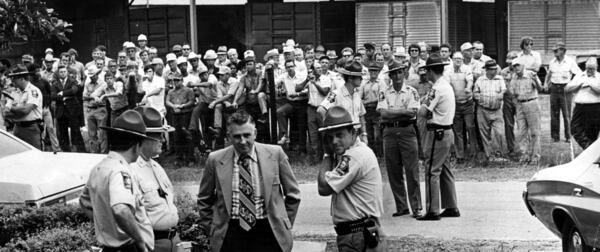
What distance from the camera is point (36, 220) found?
34.3 ft

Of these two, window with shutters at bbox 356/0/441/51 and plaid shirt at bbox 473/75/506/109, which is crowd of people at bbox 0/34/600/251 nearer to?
plaid shirt at bbox 473/75/506/109

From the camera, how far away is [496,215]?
12.9 metres

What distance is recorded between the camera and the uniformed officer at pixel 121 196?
6.84m

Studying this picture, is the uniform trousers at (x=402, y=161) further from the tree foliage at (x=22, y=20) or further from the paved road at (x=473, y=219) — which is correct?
the tree foliage at (x=22, y=20)

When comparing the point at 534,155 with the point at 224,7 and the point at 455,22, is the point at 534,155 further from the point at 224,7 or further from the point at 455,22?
the point at 224,7

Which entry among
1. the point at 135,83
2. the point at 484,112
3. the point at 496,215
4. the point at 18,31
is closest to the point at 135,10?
the point at 135,83

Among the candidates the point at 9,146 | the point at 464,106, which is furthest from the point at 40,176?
the point at 464,106

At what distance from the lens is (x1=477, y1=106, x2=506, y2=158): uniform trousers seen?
17500 millimetres

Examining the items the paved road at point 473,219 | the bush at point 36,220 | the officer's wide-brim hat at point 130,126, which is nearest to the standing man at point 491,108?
the paved road at point 473,219

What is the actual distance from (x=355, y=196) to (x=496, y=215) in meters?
5.16

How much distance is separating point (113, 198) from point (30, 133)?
1062 centimetres

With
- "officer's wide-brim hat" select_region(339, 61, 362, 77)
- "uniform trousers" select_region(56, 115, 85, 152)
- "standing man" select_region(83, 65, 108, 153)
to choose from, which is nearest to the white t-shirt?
"standing man" select_region(83, 65, 108, 153)

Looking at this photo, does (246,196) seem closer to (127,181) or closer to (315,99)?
(127,181)

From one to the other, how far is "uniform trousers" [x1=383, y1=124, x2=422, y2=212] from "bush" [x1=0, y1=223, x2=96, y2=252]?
14.2 ft
